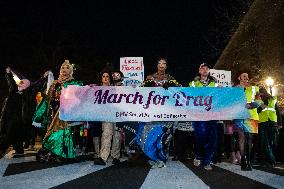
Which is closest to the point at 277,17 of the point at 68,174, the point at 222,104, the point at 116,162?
the point at 222,104

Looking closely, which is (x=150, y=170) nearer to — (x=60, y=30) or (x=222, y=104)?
(x=222, y=104)

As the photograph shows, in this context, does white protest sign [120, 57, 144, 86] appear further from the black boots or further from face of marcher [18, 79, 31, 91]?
the black boots

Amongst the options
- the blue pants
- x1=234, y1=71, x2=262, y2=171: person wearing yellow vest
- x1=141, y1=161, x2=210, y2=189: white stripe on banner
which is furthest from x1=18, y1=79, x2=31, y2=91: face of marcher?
x1=234, y1=71, x2=262, y2=171: person wearing yellow vest

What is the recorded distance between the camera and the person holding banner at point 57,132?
8.38 m

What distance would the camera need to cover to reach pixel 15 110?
9852mm

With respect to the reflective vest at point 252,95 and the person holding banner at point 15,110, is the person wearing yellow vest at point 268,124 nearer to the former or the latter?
the reflective vest at point 252,95

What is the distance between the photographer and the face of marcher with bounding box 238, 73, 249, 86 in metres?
8.48

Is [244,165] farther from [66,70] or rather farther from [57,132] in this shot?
[66,70]

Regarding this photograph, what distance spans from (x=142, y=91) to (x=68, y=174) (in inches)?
114

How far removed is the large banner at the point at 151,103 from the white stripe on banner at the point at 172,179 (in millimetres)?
1646

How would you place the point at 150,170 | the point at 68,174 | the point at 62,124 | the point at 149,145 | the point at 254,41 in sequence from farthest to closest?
the point at 254,41, the point at 62,124, the point at 149,145, the point at 150,170, the point at 68,174

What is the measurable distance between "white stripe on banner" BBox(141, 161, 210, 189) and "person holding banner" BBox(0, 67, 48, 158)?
3.91 m

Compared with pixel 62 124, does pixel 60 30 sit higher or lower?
higher

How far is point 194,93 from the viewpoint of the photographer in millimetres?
8820
